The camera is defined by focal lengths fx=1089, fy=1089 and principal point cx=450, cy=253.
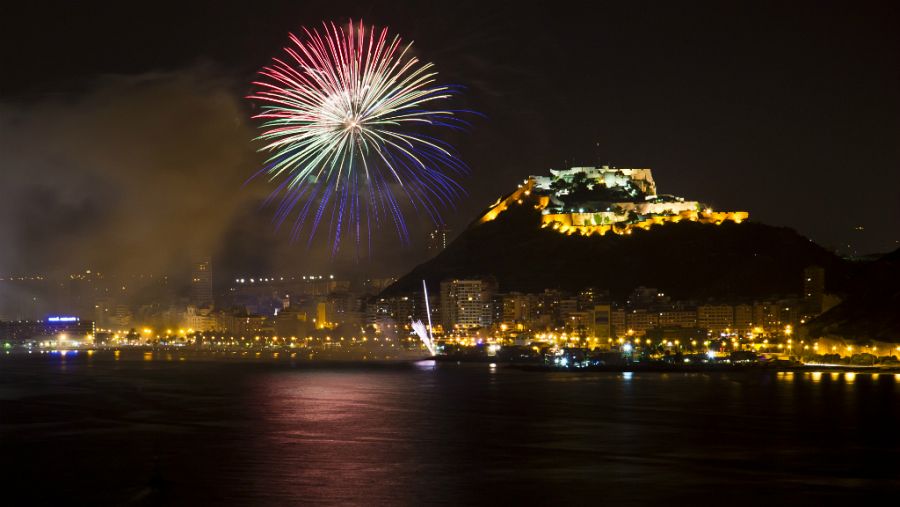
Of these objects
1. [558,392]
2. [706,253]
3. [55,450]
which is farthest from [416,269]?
Result: [55,450]

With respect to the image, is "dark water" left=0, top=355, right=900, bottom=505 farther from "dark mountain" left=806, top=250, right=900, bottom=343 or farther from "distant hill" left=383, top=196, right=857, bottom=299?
"distant hill" left=383, top=196, right=857, bottom=299

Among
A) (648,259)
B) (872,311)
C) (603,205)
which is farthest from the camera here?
(603,205)

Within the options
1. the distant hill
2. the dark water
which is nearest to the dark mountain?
the dark water

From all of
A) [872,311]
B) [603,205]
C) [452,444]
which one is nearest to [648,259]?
[603,205]

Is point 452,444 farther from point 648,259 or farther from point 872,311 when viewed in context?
point 648,259

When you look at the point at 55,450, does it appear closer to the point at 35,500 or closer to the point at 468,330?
the point at 35,500
